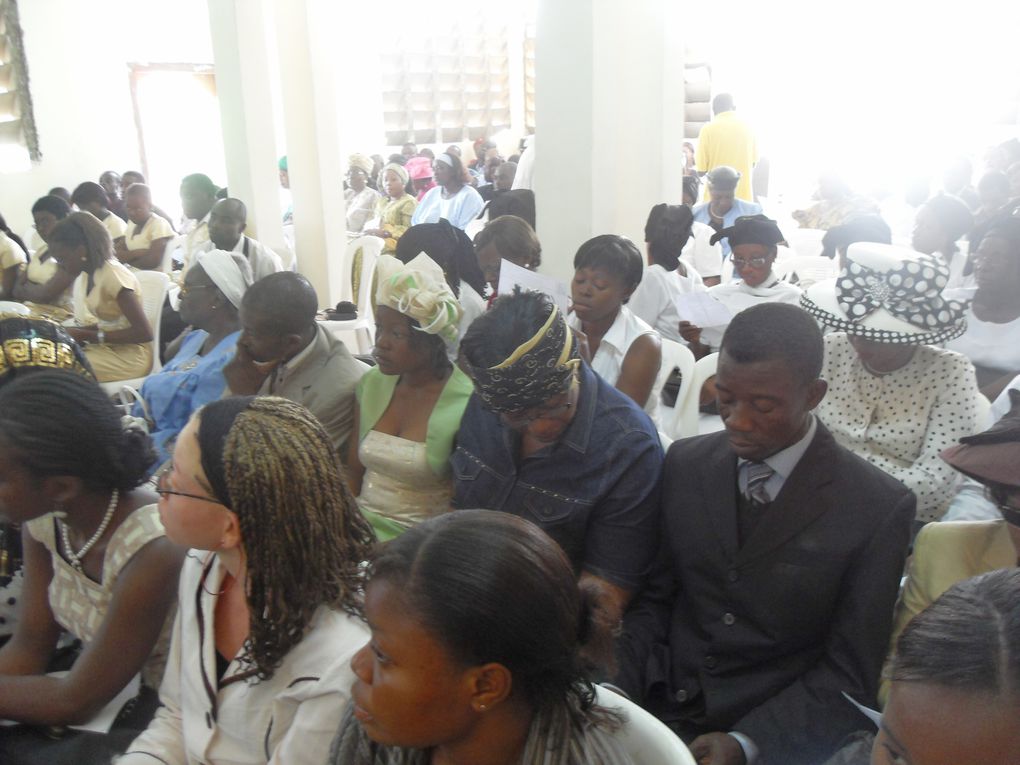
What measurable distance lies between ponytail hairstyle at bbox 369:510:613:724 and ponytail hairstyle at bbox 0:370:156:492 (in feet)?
2.92

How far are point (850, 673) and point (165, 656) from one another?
140 cm

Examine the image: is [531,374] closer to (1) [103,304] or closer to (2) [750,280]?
(2) [750,280]

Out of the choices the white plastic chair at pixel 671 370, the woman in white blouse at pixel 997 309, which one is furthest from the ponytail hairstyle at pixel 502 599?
the woman in white blouse at pixel 997 309

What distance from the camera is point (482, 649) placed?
1.05 meters

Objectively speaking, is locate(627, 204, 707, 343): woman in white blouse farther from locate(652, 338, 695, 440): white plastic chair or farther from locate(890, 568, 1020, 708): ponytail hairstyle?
locate(890, 568, 1020, 708): ponytail hairstyle

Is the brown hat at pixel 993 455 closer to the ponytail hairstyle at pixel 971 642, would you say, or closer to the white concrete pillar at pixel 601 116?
the ponytail hairstyle at pixel 971 642

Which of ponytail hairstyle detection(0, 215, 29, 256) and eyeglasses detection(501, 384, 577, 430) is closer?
eyeglasses detection(501, 384, 577, 430)

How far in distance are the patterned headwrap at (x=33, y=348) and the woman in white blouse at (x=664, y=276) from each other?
95.1 inches

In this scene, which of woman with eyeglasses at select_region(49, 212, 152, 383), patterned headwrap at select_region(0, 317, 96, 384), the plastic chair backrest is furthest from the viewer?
the plastic chair backrest

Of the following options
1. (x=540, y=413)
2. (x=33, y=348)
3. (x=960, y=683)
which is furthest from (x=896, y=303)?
(x=33, y=348)

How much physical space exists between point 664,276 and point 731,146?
421cm

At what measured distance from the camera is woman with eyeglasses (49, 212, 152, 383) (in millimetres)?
4312

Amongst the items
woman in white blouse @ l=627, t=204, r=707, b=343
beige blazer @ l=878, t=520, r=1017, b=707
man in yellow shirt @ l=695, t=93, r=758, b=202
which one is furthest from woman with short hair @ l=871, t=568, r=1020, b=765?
man in yellow shirt @ l=695, t=93, r=758, b=202

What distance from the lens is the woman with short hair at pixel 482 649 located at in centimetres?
105
